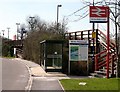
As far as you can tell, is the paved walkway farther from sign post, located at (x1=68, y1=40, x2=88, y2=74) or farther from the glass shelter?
sign post, located at (x1=68, y1=40, x2=88, y2=74)

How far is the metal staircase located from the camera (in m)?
23.9

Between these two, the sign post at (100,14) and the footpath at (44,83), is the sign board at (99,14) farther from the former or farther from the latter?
the footpath at (44,83)

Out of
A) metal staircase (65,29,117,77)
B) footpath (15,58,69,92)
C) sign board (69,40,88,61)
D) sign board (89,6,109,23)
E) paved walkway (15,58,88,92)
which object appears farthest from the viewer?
sign board (69,40,88,61)

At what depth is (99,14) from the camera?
22.0 m

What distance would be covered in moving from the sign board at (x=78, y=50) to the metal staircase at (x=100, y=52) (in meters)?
0.99

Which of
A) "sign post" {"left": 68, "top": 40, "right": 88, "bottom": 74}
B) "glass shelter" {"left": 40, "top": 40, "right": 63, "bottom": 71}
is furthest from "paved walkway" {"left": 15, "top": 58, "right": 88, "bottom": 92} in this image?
"sign post" {"left": 68, "top": 40, "right": 88, "bottom": 74}

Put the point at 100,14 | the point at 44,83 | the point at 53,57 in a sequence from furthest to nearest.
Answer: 1. the point at 53,57
2. the point at 100,14
3. the point at 44,83

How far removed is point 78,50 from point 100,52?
5.96ft

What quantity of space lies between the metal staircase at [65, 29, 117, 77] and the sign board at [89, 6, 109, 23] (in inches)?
116

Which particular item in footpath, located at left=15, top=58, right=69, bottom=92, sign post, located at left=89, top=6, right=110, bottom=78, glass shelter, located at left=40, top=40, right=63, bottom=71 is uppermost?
sign post, located at left=89, top=6, right=110, bottom=78

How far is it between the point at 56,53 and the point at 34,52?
14617mm

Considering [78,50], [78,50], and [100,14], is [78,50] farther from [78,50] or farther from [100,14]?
[100,14]

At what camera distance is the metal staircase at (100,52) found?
23859 mm

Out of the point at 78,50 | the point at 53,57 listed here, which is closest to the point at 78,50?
the point at 78,50
